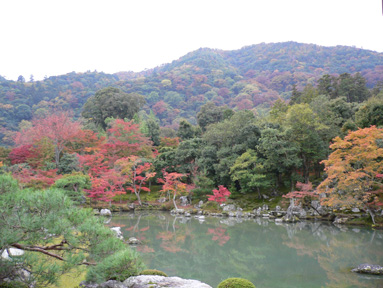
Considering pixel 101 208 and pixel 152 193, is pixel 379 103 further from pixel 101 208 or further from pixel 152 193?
pixel 101 208

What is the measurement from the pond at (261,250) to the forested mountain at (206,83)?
3002cm

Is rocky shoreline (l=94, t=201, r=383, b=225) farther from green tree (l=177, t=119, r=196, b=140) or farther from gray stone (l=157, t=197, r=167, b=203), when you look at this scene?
green tree (l=177, t=119, r=196, b=140)

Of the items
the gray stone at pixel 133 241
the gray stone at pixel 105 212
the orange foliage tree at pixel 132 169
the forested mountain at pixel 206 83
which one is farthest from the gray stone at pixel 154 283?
the forested mountain at pixel 206 83

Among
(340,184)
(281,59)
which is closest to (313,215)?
(340,184)

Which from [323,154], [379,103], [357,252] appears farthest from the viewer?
[323,154]

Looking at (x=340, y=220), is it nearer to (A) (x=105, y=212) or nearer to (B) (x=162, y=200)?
(B) (x=162, y=200)

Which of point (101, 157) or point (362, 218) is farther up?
point (101, 157)

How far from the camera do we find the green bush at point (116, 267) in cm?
396

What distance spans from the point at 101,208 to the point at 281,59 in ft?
211

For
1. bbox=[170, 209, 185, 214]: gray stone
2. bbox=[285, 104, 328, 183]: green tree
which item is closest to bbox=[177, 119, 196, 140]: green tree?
bbox=[170, 209, 185, 214]: gray stone

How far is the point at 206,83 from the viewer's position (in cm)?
6297

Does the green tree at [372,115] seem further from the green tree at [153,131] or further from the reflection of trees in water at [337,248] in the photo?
the green tree at [153,131]

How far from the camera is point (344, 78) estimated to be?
27812 millimetres

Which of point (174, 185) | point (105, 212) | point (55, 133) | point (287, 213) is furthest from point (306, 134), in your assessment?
point (55, 133)
